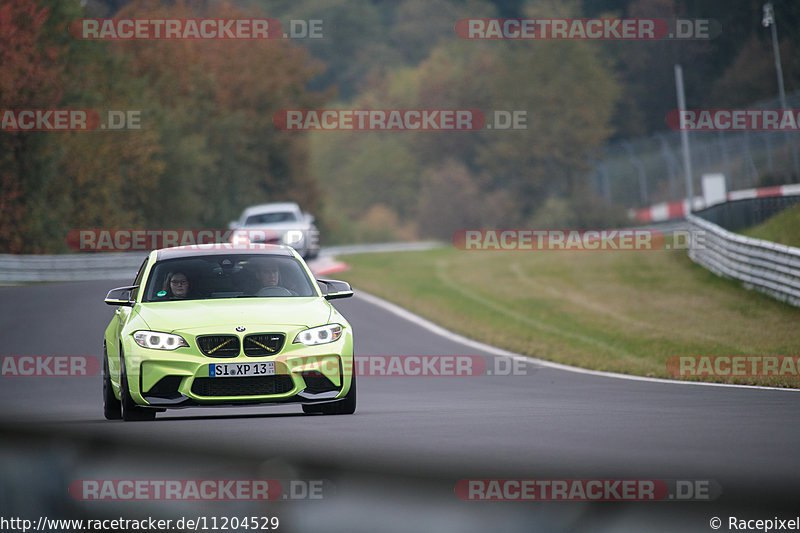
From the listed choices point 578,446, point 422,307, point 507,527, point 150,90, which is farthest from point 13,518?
point 150,90

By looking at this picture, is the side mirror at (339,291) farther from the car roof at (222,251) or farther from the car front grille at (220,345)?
the car front grille at (220,345)

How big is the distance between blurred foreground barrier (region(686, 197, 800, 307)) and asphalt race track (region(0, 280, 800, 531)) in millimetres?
9602

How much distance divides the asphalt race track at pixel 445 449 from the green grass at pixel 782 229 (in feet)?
55.0

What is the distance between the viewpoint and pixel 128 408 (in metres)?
10.9

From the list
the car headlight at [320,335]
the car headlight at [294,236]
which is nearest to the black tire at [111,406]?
the car headlight at [320,335]

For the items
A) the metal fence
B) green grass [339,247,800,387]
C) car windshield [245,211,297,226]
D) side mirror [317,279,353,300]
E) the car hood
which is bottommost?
green grass [339,247,800,387]

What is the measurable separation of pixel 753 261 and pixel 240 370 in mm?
19555

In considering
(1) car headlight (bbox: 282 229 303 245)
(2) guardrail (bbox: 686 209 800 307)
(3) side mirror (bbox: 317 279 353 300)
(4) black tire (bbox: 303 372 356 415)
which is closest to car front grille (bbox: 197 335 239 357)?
(4) black tire (bbox: 303 372 356 415)

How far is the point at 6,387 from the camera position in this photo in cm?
1723

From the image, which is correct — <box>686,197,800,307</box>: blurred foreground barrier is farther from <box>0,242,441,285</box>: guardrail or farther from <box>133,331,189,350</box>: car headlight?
<box>133,331,189,350</box>: car headlight

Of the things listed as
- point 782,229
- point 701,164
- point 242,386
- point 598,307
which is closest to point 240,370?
point 242,386

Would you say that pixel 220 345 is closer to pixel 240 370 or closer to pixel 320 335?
pixel 240 370

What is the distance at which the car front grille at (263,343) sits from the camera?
35.6 ft

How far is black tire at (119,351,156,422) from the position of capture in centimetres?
1086
